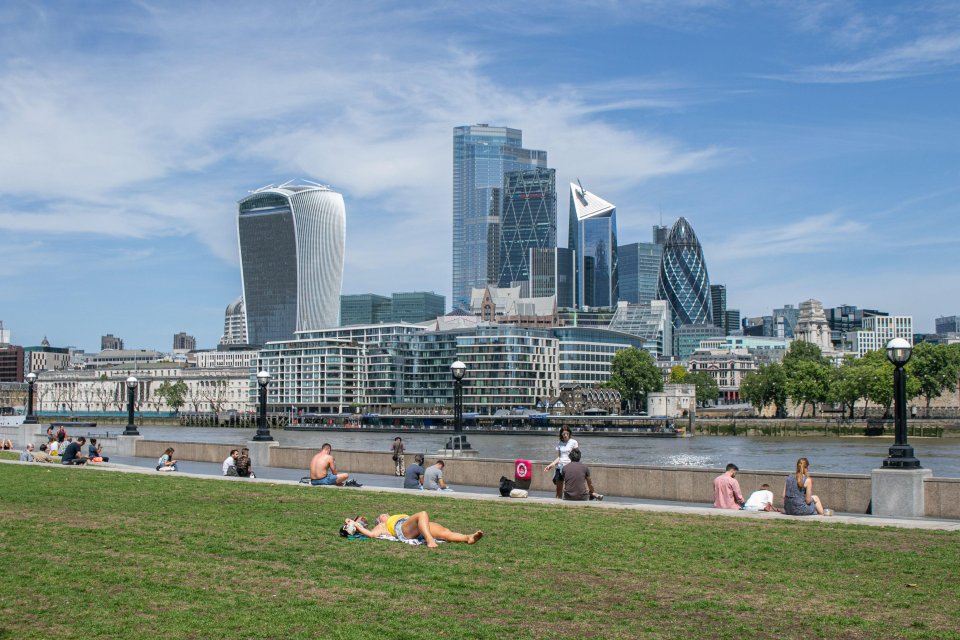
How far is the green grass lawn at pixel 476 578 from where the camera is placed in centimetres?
1106

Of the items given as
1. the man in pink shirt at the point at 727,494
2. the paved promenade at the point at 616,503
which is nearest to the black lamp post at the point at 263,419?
the paved promenade at the point at 616,503

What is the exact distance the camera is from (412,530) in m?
16.8

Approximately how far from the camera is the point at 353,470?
3859cm

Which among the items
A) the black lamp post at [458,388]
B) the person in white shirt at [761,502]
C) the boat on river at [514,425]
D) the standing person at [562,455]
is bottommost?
the boat on river at [514,425]

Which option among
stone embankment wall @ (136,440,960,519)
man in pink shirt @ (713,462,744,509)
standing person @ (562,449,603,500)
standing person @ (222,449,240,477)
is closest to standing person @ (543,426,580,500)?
standing person @ (562,449,603,500)

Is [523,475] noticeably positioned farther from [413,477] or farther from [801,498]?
[801,498]

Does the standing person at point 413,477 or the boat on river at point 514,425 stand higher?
the standing person at point 413,477

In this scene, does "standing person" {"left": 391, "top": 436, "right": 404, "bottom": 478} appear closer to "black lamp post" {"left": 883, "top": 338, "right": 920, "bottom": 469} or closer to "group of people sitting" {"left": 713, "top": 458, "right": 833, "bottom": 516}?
"group of people sitting" {"left": 713, "top": 458, "right": 833, "bottom": 516}

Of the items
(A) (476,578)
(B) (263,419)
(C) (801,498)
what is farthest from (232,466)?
(A) (476,578)

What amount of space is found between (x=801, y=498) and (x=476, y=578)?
9507mm

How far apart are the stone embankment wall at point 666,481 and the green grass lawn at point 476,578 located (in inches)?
177

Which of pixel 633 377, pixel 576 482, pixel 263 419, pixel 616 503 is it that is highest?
pixel 633 377

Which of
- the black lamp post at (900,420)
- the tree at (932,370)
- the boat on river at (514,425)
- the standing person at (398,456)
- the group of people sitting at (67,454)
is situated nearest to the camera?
the black lamp post at (900,420)

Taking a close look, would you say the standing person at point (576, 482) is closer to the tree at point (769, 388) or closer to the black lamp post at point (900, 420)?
the black lamp post at point (900, 420)
